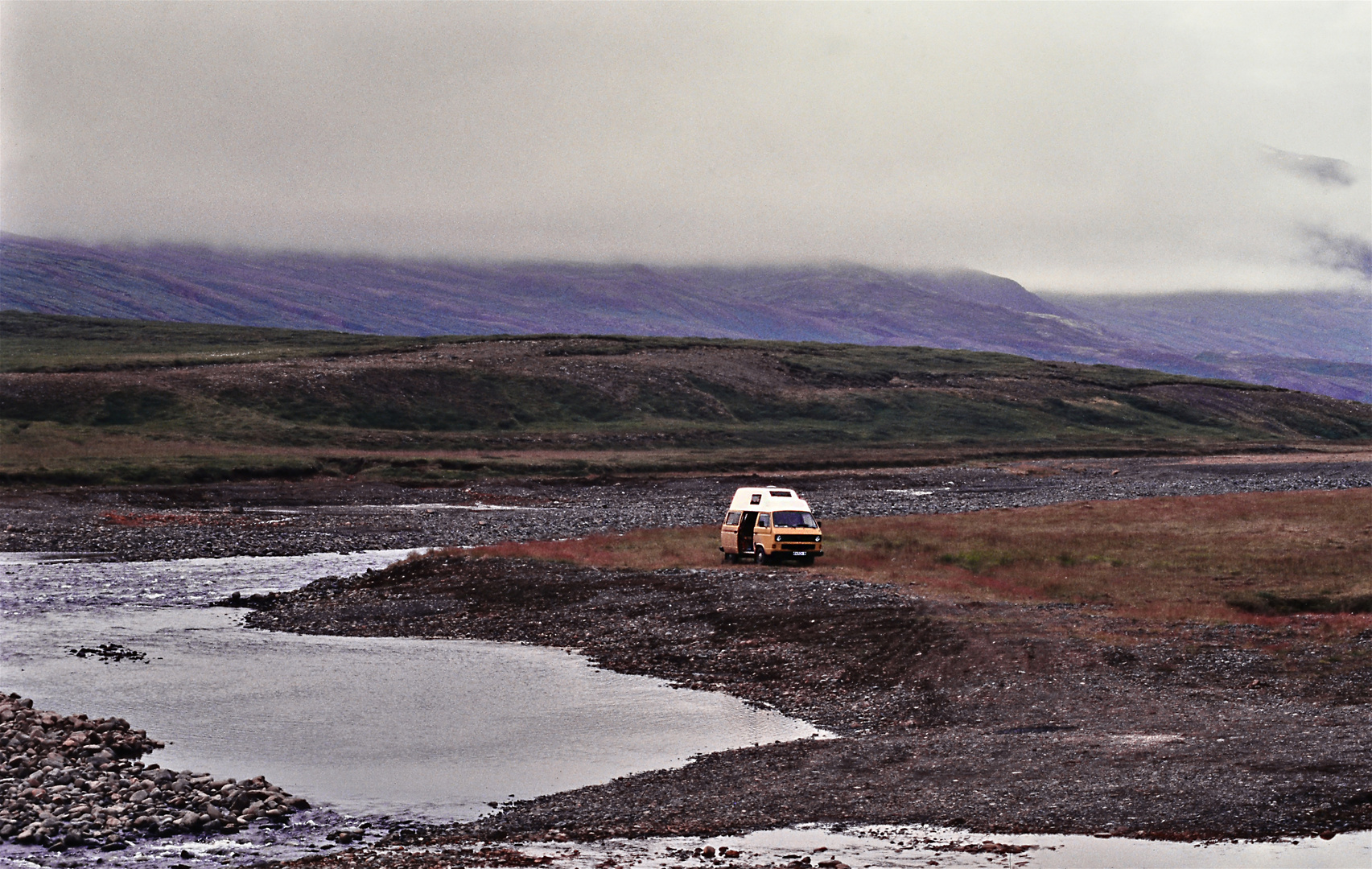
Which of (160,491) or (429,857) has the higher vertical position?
(429,857)

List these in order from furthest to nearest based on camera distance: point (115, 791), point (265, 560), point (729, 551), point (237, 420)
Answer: point (237, 420)
point (265, 560)
point (729, 551)
point (115, 791)

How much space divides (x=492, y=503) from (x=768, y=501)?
48630 mm

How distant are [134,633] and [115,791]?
67.3ft

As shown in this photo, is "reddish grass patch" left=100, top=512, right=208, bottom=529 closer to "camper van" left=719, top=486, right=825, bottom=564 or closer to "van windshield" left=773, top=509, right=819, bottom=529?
"camper van" left=719, top=486, right=825, bottom=564

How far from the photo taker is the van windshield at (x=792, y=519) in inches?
2082

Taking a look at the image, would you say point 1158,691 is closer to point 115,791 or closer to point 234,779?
point 234,779

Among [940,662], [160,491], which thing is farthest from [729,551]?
[160,491]

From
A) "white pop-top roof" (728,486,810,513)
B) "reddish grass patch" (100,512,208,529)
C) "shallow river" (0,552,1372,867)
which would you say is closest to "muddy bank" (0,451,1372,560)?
"reddish grass patch" (100,512,208,529)

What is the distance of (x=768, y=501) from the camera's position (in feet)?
176

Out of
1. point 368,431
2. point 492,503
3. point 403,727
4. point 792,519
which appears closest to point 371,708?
point 403,727

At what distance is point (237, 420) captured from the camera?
15225 centimetres

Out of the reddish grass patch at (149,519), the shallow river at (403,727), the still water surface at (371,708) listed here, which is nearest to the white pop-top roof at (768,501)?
the still water surface at (371,708)

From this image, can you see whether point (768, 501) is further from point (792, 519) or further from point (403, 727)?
point (403, 727)

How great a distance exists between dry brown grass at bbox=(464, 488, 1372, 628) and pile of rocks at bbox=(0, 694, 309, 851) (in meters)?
24.2
